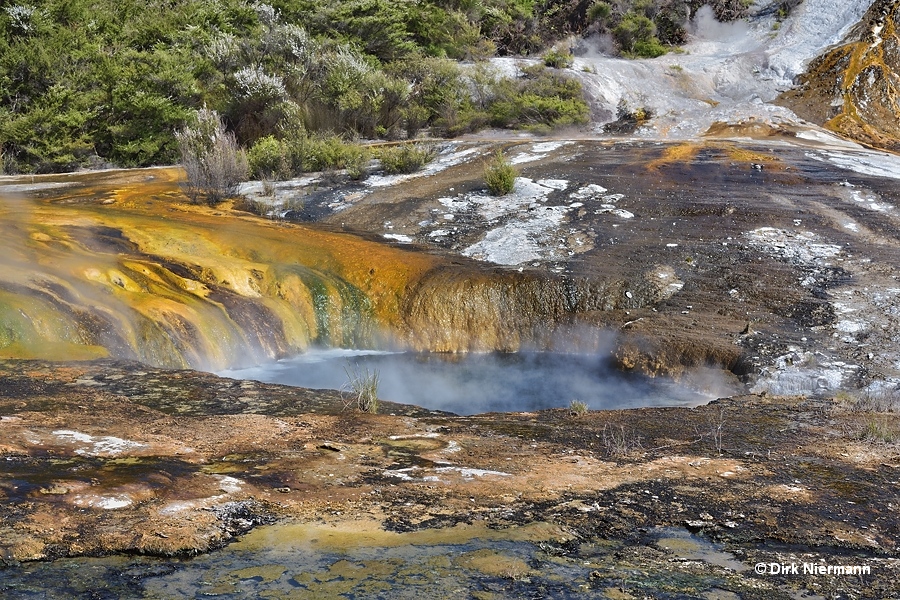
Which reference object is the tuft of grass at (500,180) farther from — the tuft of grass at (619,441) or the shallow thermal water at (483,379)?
the tuft of grass at (619,441)

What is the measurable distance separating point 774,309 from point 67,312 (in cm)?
666

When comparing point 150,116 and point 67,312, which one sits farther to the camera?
point 150,116

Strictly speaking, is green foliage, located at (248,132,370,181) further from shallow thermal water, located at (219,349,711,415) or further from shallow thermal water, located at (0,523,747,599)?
shallow thermal water, located at (0,523,747,599)

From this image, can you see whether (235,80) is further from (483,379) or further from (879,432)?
(879,432)

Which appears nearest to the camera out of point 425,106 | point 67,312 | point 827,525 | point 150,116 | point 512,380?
point 827,525

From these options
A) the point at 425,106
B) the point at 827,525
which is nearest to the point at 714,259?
the point at 827,525

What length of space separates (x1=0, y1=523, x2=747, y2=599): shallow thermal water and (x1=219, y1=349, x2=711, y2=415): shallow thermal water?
3453mm

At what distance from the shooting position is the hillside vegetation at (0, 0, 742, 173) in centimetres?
1559

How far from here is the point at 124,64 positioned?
16766mm

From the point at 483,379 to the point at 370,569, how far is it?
4.85 meters

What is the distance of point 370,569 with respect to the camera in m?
3.17

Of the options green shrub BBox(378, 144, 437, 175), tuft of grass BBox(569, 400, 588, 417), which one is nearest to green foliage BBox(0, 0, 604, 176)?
green shrub BBox(378, 144, 437, 175)

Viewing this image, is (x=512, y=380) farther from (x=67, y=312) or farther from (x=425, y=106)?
(x=425, y=106)

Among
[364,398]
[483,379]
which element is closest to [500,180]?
[483,379]
